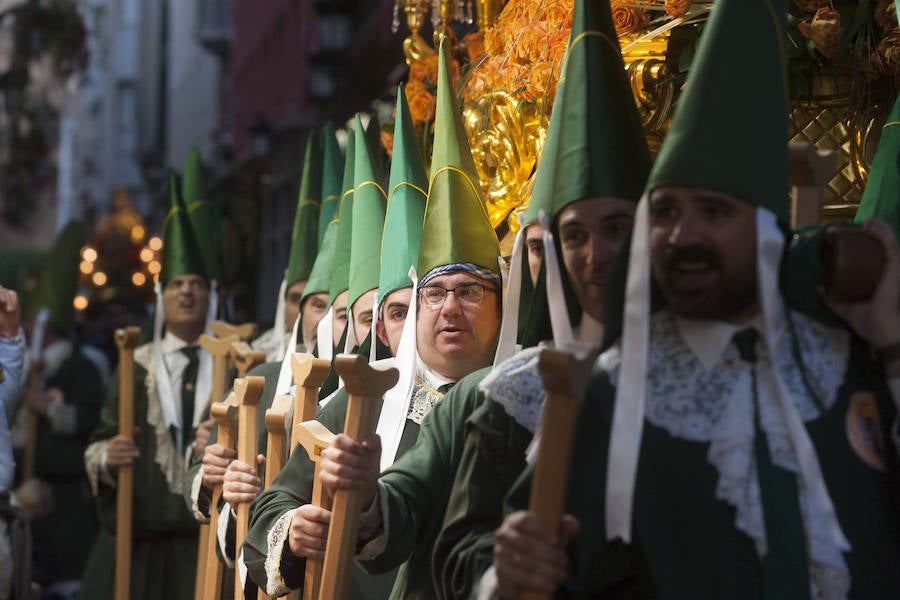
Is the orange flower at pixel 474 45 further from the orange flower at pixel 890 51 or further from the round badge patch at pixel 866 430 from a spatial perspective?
the round badge patch at pixel 866 430

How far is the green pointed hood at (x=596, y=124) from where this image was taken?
3.60 meters

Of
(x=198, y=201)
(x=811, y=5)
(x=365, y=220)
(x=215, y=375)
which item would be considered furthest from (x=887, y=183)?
(x=198, y=201)

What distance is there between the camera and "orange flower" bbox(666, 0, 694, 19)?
16.0 ft

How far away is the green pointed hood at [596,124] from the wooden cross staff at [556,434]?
69 centimetres

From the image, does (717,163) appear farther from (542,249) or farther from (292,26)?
(292,26)

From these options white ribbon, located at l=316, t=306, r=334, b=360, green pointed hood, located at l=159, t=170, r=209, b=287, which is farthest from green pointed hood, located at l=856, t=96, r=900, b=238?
green pointed hood, located at l=159, t=170, r=209, b=287

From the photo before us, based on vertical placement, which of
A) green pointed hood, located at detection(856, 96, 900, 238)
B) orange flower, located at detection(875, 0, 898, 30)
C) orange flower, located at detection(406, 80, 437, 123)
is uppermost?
orange flower, located at detection(875, 0, 898, 30)

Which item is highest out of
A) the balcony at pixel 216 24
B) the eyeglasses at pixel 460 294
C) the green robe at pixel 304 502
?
the balcony at pixel 216 24

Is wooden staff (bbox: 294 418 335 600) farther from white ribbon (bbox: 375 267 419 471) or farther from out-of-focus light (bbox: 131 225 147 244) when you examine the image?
out-of-focus light (bbox: 131 225 147 244)

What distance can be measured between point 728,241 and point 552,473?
59 cm

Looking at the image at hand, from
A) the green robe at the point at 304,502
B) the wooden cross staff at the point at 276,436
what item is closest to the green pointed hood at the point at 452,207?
the green robe at the point at 304,502

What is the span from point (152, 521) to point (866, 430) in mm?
5118

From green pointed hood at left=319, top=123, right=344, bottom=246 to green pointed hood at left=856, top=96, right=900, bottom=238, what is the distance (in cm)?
379

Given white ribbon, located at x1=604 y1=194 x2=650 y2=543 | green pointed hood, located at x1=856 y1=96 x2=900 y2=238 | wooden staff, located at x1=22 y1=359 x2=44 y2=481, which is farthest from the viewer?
wooden staff, located at x1=22 y1=359 x2=44 y2=481
